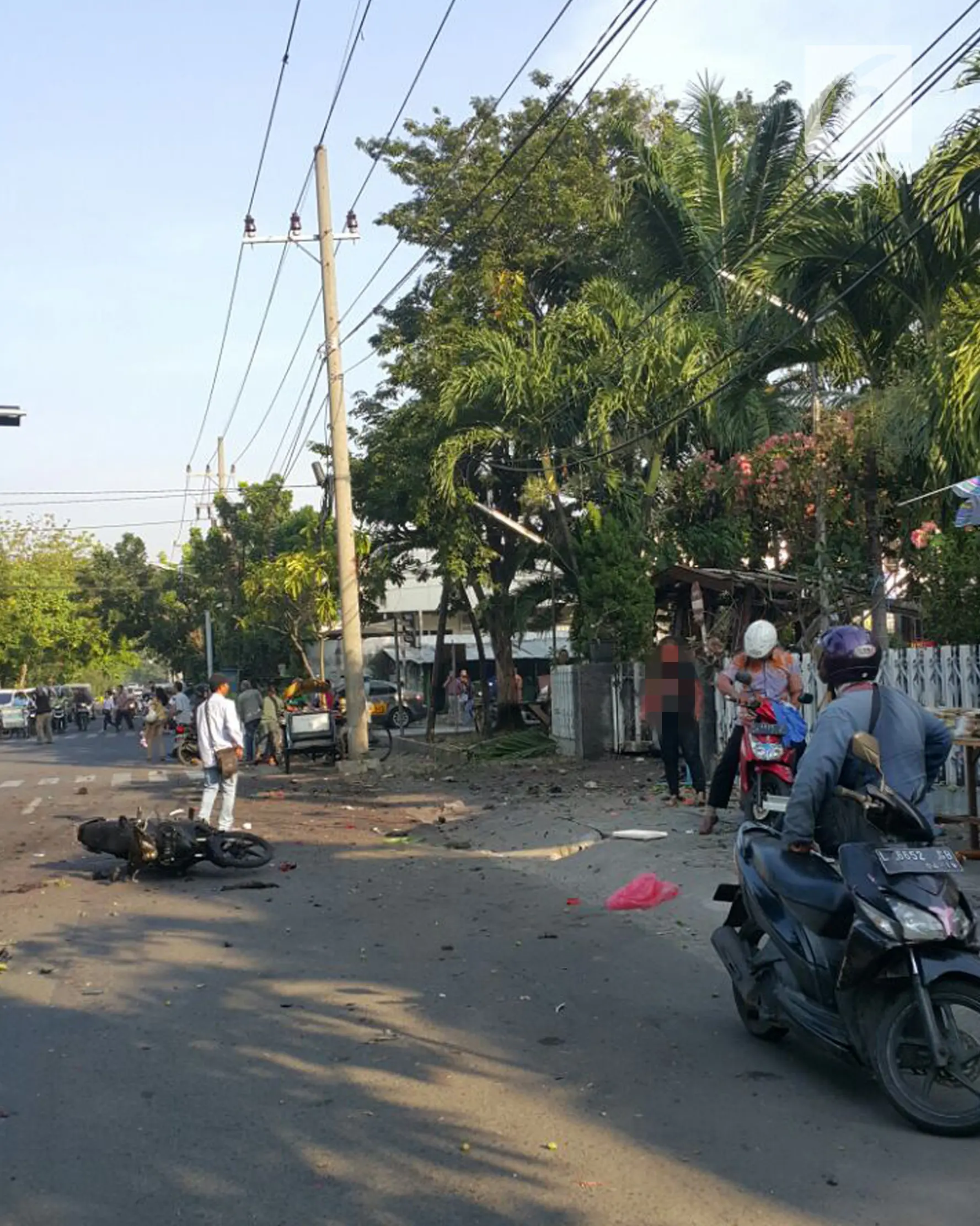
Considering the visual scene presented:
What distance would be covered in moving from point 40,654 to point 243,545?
97.7 ft

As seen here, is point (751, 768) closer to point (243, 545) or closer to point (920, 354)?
point (920, 354)

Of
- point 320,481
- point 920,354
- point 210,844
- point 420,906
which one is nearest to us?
point 420,906

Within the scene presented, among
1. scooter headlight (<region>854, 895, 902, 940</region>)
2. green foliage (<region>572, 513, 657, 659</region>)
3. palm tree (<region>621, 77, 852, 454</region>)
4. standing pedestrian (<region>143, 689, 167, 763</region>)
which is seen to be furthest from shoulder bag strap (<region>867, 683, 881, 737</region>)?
standing pedestrian (<region>143, 689, 167, 763</region>)

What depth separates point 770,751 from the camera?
32.8 ft

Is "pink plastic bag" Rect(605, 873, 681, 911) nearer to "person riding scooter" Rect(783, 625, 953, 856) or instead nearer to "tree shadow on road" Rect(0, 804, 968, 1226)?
"tree shadow on road" Rect(0, 804, 968, 1226)

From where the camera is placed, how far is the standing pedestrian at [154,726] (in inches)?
1149

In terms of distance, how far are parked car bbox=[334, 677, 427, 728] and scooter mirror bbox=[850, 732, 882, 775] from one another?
26706 millimetres

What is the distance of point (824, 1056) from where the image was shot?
5.86m

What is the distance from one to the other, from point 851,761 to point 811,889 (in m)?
0.54

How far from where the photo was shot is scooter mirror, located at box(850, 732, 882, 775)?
16.5 feet

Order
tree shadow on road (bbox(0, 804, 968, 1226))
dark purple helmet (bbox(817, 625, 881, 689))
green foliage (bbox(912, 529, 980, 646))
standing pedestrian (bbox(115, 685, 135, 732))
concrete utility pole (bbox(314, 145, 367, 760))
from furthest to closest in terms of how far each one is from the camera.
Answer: standing pedestrian (bbox(115, 685, 135, 732)), concrete utility pole (bbox(314, 145, 367, 760)), green foliage (bbox(912, 529, 980, 646)), dark purple helmet (bbox(817, 625, 881, 689)), tree shadow on road (bbox(0, 804, 968, 1226))

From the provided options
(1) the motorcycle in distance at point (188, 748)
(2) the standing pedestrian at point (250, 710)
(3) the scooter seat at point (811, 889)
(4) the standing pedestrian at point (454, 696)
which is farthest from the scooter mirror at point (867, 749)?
(4) the standing pedestrian at point (454, 696)

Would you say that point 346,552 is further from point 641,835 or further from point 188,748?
point 641,835

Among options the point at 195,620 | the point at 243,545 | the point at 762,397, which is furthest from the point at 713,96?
the point at 195,620
